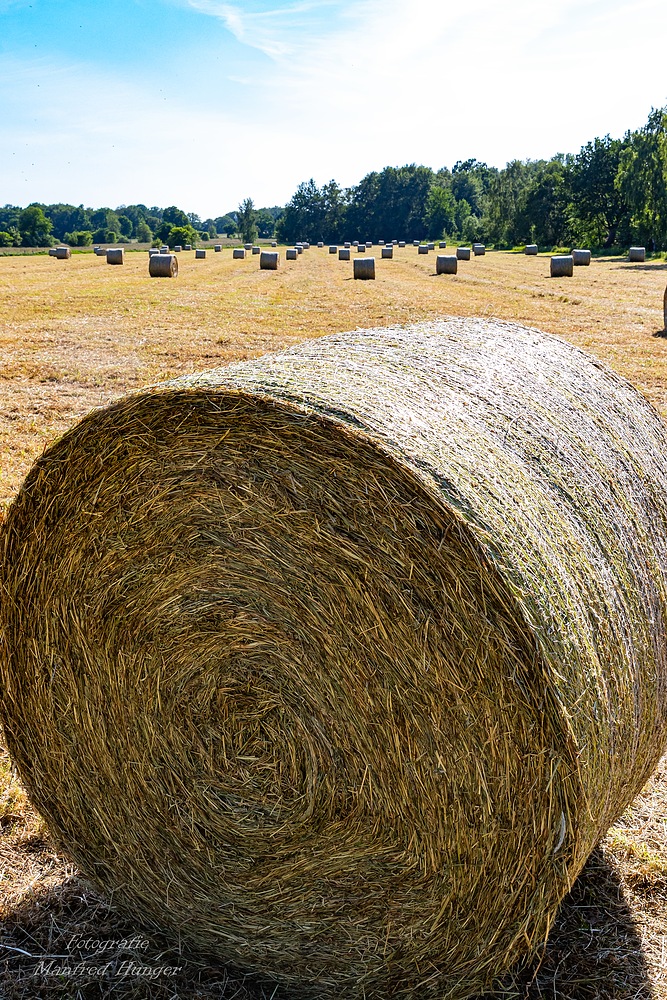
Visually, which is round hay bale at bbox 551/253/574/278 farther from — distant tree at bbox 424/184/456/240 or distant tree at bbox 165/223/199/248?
distant tree at bbox 424/184/456/240

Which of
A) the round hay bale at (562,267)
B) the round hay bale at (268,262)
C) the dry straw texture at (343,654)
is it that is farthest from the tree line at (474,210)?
the dry straw texture at (343,654)

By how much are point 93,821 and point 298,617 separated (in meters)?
1.31

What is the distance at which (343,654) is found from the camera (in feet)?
8.33

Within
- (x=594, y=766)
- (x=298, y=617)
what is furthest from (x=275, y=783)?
(x=594, y=766)

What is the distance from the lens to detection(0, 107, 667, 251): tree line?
4862 centimetres

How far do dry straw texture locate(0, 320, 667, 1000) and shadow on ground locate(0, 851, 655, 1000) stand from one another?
10 centimetres

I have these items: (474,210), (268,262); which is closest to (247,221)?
(474,210)

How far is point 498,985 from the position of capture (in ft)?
9.05

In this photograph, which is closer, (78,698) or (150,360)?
(78,698)

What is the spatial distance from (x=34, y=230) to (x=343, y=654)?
318 feet

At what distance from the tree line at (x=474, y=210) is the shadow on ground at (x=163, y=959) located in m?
45.2

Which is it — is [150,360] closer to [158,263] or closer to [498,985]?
[498,985]

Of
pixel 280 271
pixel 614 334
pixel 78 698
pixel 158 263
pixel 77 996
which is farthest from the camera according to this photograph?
pixel 280 271

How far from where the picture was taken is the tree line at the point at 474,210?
160ft
